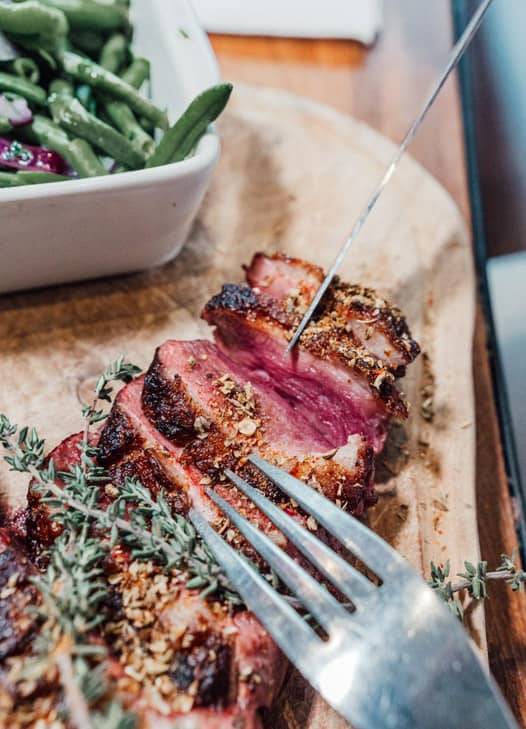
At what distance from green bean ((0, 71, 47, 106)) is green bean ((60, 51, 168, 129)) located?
0.54 ft

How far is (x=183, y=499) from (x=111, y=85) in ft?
5.80

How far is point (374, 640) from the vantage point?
1.86 metres

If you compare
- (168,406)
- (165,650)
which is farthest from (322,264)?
(165,650)

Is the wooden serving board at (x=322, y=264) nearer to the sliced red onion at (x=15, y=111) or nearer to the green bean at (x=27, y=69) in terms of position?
the sliced red onion at (x=15, y=111)

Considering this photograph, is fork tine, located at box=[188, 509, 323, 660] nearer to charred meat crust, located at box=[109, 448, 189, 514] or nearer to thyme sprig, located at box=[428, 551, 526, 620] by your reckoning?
charred meat crust, located at box=[109, 448, 189, 514]

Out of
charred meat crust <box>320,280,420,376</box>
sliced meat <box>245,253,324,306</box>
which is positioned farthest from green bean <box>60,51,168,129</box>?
charred meat crust <box>320,280,420,376</box>

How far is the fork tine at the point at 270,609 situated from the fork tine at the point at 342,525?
235mm

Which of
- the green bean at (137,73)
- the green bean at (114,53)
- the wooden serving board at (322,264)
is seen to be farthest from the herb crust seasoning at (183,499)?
the green bean at (114,53)

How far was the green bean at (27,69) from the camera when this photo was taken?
2975 millimetres

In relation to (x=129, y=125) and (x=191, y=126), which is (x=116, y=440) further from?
Answer: (x=129, y=125)

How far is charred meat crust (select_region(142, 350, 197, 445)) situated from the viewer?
2295mm

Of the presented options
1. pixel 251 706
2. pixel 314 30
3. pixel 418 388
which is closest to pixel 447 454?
pixel 418 388

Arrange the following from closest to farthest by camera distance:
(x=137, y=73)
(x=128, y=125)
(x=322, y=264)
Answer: (x=128, y=125)
(x=137, y=73)
(x=322, y=264)

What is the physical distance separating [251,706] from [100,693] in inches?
16.4
